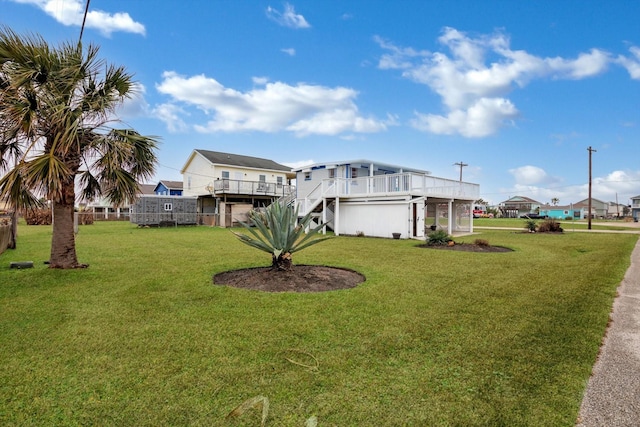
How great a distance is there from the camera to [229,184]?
31578 mm

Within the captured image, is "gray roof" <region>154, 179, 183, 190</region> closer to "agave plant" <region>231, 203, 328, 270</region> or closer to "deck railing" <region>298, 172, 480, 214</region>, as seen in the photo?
"deck railing" <region>298, 172, 480, 214</region>

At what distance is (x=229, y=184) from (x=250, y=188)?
2.13 metres

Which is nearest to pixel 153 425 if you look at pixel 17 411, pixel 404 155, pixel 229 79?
pixel 17 411

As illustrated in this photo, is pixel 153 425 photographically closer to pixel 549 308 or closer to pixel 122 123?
pixel 549 308

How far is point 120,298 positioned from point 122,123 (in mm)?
5034

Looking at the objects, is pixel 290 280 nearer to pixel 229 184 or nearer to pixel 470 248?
pixel 470 248

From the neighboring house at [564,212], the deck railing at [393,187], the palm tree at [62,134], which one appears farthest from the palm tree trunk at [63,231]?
the neighboring house at [564,212]

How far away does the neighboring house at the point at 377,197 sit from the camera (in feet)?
60.0

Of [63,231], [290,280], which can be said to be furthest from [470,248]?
[63,231]

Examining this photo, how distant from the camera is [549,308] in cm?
557

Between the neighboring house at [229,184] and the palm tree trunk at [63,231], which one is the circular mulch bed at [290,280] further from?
the neighboring house at [229,184]

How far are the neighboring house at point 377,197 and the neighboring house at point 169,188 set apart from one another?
26067mm

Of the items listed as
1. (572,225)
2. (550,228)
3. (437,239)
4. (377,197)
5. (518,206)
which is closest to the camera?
(437,239)

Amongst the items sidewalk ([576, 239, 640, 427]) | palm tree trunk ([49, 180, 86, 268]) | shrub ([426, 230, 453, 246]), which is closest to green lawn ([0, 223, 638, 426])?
sidewalk ([576, 239, 640, 427])
